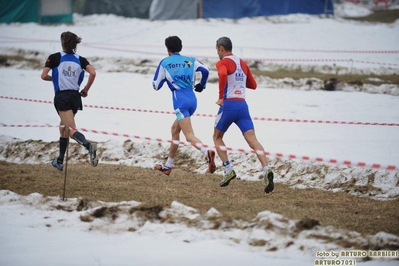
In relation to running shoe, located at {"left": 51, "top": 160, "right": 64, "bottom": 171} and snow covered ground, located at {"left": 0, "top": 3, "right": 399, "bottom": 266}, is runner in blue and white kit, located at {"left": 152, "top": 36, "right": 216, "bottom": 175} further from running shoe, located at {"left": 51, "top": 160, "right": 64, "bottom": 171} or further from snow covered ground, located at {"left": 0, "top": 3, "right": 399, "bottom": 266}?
running shoe, located at {"left": 51, "top": 160, "right": 64, "bottom": 171}

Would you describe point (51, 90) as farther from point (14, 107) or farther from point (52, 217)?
point (52, 217)

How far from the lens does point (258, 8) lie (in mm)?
38688

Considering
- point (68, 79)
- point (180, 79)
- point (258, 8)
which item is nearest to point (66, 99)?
point (68, 79)

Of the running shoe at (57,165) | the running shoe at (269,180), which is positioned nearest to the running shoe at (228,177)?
the running shoe at (269,180)

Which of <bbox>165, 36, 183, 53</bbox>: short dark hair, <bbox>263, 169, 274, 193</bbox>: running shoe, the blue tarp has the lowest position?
<bbox>263, 169, 274, 193</bbox>: running shoe

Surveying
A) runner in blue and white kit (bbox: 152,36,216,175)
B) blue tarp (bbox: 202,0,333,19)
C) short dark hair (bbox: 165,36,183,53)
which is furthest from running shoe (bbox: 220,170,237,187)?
blue tarp (bbox: 202,0,333,19)

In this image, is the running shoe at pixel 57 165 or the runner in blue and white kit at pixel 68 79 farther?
the running shoe at pixel 57 165

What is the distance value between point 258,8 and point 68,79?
28393mm

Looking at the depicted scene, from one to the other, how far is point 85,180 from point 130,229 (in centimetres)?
331

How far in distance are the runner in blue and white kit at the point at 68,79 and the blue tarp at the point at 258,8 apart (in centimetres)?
2752

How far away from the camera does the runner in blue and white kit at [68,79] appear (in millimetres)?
11305

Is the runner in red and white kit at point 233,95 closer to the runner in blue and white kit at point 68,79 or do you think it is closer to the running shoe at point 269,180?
A: the running shoe at point 269,180

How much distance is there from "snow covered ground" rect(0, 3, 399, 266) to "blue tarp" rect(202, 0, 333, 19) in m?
0.65

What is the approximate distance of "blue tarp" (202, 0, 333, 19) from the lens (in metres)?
38.4
